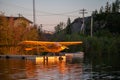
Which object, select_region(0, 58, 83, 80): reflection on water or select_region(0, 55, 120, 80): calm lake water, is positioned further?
select_region(0, 55, 120, 80): calm lake water

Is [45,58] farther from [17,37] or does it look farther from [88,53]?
[88,53]

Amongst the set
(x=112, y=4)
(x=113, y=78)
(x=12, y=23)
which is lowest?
(x=113, y=78)

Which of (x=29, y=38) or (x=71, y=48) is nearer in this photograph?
(x=29, y=38)

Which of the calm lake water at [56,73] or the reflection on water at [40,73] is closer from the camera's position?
the reflection on water at [40,73]

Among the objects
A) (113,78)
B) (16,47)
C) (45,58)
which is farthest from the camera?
(16,47)

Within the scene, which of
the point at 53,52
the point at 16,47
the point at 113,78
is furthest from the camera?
the point at 16,47

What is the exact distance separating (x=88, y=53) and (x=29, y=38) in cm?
1802

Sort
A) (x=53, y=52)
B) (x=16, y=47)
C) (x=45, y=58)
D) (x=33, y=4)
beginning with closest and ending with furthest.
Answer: (x=45, y=58)
(x=53, y=52)
(x=16, y=47)
(x=33, y=4)

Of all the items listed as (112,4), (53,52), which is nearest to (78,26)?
→ (112,4)

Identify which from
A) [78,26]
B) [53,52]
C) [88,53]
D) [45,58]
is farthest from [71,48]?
[78,26]

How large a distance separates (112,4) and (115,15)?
53.4ft

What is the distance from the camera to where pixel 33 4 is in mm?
85562

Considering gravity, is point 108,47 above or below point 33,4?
below

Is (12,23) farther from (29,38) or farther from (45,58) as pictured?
(45,58)
